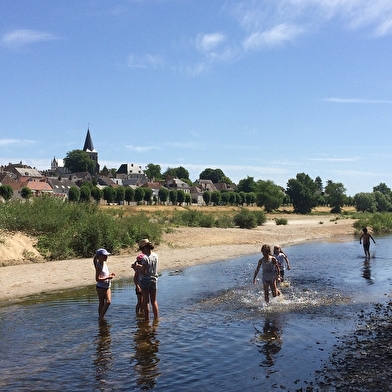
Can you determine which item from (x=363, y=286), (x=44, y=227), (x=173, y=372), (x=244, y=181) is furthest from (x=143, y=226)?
(x=244, y=181)

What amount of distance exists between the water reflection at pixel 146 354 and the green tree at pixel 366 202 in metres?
126

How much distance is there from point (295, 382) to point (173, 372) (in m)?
2.33

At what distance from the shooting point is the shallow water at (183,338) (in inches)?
334

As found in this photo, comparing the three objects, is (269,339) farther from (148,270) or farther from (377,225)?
(377,225)

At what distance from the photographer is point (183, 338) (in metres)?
11.1

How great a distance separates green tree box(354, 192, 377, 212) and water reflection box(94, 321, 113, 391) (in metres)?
127

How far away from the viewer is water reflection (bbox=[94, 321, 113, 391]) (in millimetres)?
8531

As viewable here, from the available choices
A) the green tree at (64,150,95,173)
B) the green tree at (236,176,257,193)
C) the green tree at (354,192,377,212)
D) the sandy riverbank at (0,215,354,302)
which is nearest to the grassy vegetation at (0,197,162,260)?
the sandy riverbank at (0,215,354,302)

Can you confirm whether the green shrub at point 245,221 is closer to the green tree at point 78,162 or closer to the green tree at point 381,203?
the green tree at point 381,203

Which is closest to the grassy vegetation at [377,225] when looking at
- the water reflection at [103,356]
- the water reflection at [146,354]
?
the water reflection at [146,354]

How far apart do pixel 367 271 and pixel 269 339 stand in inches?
602

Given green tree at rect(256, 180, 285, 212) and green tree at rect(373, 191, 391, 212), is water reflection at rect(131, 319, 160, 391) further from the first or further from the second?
green tree at rect(373, 191, 391, 212)

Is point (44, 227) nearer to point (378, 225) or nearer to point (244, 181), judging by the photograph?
point (378, 225)

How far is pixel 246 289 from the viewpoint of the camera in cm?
1862
